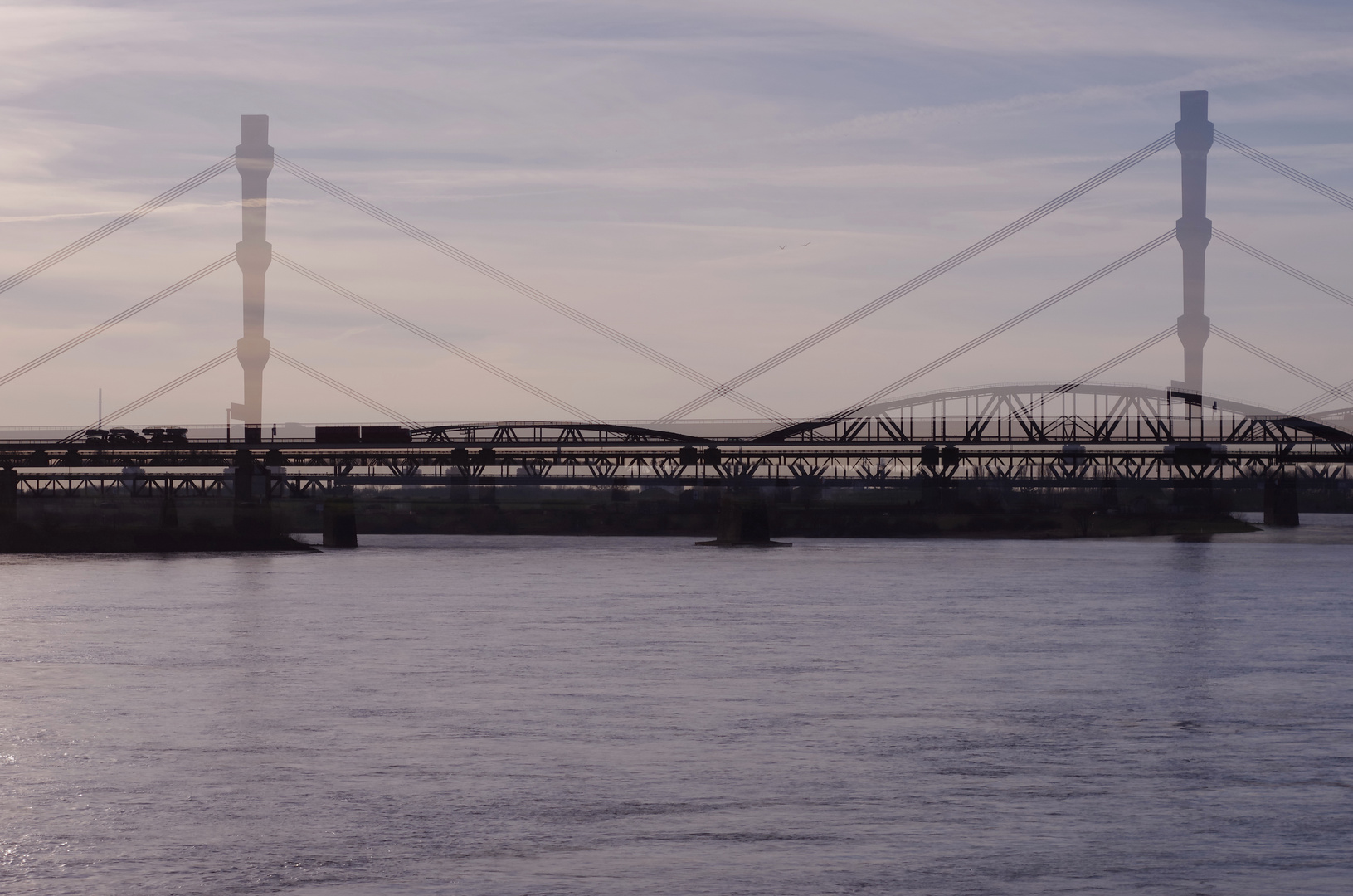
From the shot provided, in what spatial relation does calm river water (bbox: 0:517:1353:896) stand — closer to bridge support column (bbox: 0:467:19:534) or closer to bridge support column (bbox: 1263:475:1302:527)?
bridge support column (bbox: 0:467:19:534)

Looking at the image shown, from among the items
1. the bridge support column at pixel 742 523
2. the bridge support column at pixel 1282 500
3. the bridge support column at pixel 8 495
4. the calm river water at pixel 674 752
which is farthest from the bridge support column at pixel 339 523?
the bridge support column at pixel 1282 500

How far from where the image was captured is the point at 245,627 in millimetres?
38656

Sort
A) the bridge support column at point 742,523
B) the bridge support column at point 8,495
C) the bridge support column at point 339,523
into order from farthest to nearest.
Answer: the bridge support column at point 742,523 → the bridge support column at point 339,523 → the bridge support column at point 8,495

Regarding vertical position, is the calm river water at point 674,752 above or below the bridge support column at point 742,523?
below

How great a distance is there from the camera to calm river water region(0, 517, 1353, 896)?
13.6 metres

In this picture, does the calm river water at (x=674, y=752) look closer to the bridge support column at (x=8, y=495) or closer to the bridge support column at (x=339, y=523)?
the bridge support column at (x=8, y=495)

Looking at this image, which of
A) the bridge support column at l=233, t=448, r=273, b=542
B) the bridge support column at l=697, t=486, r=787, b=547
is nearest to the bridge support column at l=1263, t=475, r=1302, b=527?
the bridge support column at l=697, t=486, r=787, b=547

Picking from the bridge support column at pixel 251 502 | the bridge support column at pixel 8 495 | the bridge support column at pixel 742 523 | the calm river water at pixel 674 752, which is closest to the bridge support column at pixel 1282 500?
the bridge support column at pixel 742 523

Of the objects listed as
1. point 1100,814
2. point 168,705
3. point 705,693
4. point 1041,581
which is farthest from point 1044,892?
point 1041,581

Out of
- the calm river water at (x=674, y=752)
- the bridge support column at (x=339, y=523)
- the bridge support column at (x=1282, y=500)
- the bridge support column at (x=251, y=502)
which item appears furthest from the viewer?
the bridge support column at (x=1282, y=500)

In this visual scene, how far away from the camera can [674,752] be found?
1925 centimetres

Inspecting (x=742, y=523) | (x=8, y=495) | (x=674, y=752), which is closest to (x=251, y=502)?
(x=8, y=495)

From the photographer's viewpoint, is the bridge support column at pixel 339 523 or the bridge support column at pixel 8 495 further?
the bridge support column at pixel 339 523

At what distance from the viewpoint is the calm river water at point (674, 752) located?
13625 mm
